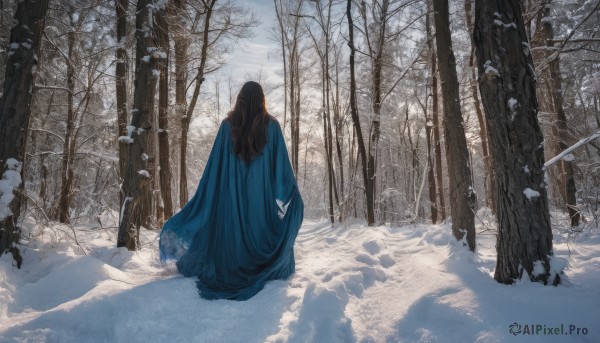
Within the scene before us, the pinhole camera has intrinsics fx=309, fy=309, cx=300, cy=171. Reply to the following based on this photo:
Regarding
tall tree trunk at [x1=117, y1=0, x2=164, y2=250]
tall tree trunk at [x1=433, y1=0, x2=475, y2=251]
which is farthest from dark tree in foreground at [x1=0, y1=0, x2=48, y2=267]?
tall tree trunk at [x1=433, y1=0, x2=475, y2=251]

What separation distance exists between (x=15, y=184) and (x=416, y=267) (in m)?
4.70

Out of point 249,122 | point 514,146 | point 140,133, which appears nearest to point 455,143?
point 514,146

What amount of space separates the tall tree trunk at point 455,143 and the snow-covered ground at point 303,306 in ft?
3.56

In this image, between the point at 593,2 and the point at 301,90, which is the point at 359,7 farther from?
the point at 593,2

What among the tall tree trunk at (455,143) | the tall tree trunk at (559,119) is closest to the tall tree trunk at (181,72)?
the tall tree trunk at (455,143)

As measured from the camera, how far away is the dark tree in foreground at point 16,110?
3.44 meters

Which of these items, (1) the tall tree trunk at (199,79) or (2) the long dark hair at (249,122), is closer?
(2) the long dark hair at (249,122)

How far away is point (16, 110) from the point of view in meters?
3.61

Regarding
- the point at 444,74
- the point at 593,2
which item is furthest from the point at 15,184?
the point at 593,2

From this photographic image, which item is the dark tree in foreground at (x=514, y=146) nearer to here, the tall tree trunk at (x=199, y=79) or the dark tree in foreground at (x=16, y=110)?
the dark tree in foreground at (x=16, y=110)

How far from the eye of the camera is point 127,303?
92.5 inches

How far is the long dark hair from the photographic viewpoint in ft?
11.3

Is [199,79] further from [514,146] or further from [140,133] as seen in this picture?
[514,146]

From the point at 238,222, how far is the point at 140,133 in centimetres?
221
